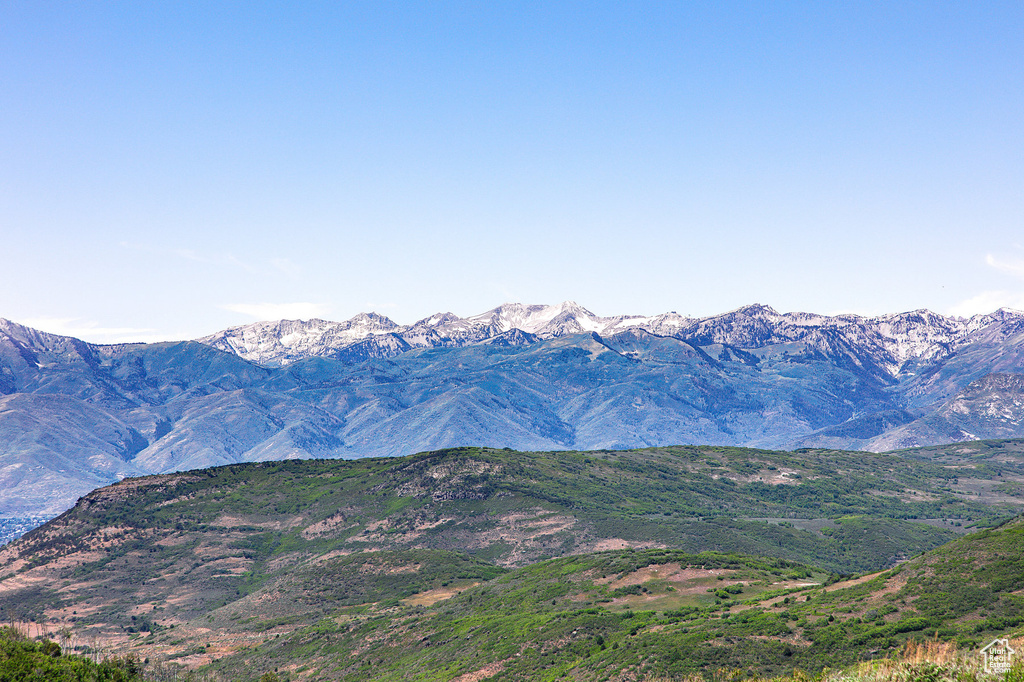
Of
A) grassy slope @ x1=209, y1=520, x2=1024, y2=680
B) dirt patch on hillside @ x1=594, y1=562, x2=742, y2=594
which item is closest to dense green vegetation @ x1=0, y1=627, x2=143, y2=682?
grassy slope @ x1=209, y1=520, x2=1024, y2=680

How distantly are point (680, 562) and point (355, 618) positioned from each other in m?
85.2

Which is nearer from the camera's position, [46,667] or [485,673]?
[46,667]

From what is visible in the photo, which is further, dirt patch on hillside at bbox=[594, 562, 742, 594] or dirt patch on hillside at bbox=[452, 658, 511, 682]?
dirt patch on hillside at bbox=[594, 562, 742, 594]

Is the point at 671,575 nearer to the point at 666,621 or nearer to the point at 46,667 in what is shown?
the point at 666,621

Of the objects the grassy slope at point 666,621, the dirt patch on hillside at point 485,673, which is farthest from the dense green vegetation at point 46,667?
the dirt patch on hillside at point 485,673

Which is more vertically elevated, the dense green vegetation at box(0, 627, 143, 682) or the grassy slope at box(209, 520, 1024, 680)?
the dense green vegetation at box(0, 627, 143, 682)

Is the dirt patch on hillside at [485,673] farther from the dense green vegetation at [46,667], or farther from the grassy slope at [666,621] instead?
the dense green vegetation at [46,667]

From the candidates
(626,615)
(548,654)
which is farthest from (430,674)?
(626,615)

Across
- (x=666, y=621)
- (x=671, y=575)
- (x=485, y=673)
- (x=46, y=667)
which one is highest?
(x=46, y=667)

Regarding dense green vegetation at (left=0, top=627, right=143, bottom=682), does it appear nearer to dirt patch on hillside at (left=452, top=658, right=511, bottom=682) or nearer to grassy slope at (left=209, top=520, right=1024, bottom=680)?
grassy slope at (left=209, top=520, right=1024, bottom=680)

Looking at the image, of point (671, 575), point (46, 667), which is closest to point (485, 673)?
point (671, 575)

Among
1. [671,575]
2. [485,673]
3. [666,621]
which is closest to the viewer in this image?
[666,621]

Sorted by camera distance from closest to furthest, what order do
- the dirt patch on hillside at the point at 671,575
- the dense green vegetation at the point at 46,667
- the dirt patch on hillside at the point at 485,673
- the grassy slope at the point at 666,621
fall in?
the grassy slope at the point at 666,621
the dense green vegetation at the point at 46,667
the dirt patch on hillside at the point at 485,673
the dirt patch on hillside at the point at 671,575

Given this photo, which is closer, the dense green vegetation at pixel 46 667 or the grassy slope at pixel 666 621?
the grassy slope at pixel 666 621
